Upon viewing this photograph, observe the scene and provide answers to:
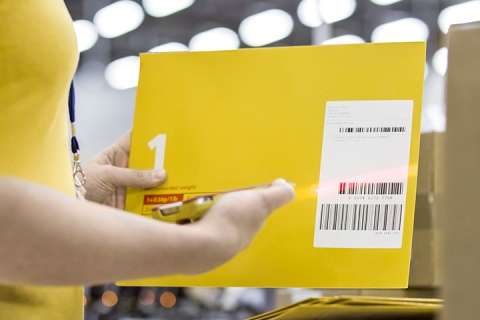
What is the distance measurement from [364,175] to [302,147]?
4.6 inches

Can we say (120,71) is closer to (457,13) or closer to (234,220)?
(457,13)

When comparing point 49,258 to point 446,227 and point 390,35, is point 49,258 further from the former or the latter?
point 390,35

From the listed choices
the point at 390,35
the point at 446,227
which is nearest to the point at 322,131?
the point at 446,227

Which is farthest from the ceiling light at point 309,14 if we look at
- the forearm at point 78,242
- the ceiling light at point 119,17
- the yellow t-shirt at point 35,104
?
the forearm at point 78,242

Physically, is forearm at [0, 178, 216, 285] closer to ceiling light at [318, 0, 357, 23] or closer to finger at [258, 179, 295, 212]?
finger at [258, 179, 295, 212]

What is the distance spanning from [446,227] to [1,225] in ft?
1.22

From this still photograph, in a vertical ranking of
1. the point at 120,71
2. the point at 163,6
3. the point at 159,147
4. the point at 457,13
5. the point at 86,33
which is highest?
the point at 457,13

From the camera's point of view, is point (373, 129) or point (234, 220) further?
point (373, 129)

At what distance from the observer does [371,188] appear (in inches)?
40.1

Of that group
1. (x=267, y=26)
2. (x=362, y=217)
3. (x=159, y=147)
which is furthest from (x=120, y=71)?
(x=362, y=217)

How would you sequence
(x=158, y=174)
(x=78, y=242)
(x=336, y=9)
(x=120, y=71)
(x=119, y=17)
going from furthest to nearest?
(x=120, y=71) → (x=119, y=17) → (x=336, y=9) → (x=158, y=174) → (x=78, y=242)

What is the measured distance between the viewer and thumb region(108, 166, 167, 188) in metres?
1.13

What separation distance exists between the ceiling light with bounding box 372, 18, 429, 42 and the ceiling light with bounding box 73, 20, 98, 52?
91.2 inches

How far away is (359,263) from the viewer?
1.00 metres
